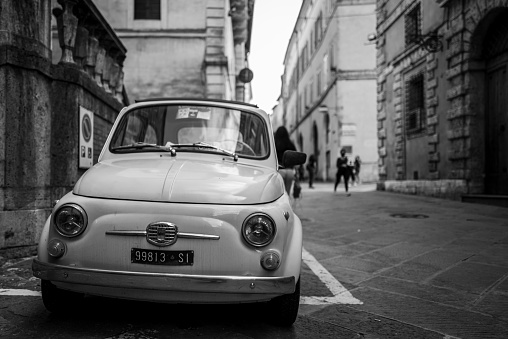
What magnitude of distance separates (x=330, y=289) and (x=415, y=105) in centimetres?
1189

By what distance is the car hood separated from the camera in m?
2.75

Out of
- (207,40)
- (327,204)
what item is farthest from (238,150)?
(207,40)

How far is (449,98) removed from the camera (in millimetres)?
11812

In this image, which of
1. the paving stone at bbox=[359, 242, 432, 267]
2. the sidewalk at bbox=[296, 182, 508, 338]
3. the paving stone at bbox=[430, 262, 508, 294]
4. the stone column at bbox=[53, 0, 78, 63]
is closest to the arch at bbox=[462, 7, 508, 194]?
the sidewalk at bbox=[296, 182, 508, 338]

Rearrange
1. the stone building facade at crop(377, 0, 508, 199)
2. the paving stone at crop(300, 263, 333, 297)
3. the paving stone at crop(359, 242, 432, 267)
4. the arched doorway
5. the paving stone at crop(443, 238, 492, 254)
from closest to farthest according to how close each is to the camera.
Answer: the paving stone at crop(300, 263, 333, 297), the paving stone at crop(359, 242, 432, 267), the paving stone at crop(443, 238, 492, 254), the arched doorway, the stone building facade at crop(377, 0, 508, 199)

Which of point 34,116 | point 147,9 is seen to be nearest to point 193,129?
point 34,116

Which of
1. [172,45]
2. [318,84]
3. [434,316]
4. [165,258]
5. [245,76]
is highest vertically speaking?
[318,84]

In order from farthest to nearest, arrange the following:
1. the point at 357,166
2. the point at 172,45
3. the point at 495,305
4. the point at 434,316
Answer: the point at 357,166, the point at 172,45, the point at 495,305, the point at 434,316

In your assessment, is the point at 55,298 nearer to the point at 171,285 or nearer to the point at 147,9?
the point at 171,285

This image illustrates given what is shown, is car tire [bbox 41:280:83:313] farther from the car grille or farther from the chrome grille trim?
the car grille

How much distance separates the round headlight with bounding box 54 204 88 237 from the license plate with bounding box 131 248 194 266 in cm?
39

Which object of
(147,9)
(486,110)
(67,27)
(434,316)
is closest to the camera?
(434,316)

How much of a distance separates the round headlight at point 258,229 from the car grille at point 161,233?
405 mm

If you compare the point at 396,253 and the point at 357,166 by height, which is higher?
the point at 357,166
